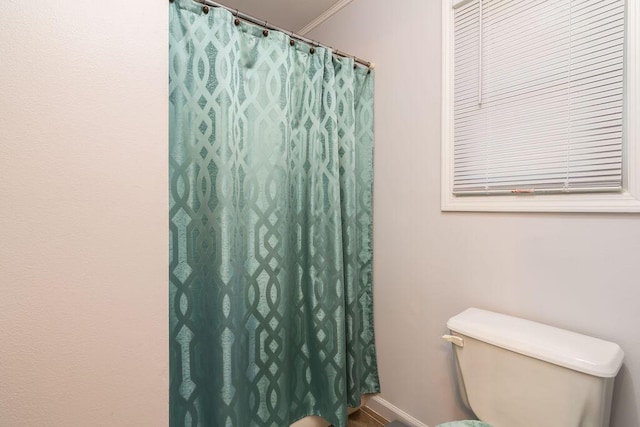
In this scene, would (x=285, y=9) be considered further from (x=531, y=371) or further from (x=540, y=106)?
(x=531, y=371)

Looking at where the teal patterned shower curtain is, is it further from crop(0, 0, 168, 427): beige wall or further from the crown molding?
the crown molding

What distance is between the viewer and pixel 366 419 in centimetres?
160

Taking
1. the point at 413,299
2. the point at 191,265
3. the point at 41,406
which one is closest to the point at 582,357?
the point at 413,299

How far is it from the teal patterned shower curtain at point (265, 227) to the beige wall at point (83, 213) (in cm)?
28

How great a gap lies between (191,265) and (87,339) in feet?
1.35

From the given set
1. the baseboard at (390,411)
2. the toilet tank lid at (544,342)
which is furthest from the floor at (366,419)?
the toilet tank lid at (544,342)

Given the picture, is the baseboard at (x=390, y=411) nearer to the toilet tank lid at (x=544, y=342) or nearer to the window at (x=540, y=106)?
the toilet tank lid at (x=544, y=342)

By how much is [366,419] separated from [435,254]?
1.02 metres

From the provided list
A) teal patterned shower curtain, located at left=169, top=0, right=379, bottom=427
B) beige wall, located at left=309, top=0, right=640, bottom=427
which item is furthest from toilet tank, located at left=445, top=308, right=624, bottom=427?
teal patterned shower curtain, located at left=169, top=0, right=379, bottom=427

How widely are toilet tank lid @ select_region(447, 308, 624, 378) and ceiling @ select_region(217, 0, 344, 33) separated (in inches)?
74.3

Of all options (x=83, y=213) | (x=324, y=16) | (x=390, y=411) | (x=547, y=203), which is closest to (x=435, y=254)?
(x=547, y=203)

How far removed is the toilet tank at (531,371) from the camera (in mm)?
825

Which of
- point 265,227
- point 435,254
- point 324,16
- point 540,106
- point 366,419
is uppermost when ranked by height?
point 324,16

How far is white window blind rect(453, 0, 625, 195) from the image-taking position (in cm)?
93
